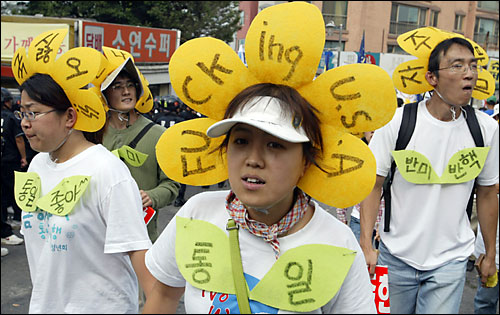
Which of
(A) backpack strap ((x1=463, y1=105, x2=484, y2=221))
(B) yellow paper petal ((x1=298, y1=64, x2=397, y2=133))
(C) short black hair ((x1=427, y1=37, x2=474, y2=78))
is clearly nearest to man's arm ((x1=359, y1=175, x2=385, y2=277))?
(A) backpack strap ((x1=463, y1=105, x2=484, y2=221))

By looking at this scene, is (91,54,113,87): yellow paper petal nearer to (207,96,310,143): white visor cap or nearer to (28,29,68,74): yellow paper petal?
(28,29,68,74): yellow paper petal

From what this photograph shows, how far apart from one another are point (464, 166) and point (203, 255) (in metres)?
→ 2.02

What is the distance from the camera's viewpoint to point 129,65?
12.1 feet

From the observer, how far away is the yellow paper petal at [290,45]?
1.70 metres

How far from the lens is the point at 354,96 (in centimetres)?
173

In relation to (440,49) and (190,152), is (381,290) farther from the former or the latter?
(440,49)

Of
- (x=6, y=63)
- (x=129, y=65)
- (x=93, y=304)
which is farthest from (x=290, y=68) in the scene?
(x=6, y=63)

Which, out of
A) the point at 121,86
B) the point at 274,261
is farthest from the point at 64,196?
the point at 121,86

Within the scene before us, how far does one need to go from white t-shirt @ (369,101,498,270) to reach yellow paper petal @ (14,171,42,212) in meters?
1.83

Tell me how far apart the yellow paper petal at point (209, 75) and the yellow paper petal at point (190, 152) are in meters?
0.08

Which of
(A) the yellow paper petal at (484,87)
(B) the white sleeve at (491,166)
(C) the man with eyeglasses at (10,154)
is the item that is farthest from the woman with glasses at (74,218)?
(C) the man with eyeglasses at (10,154)

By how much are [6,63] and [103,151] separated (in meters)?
13.8

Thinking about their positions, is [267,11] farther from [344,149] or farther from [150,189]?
[150,189]

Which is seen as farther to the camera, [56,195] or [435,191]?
[435,191]
